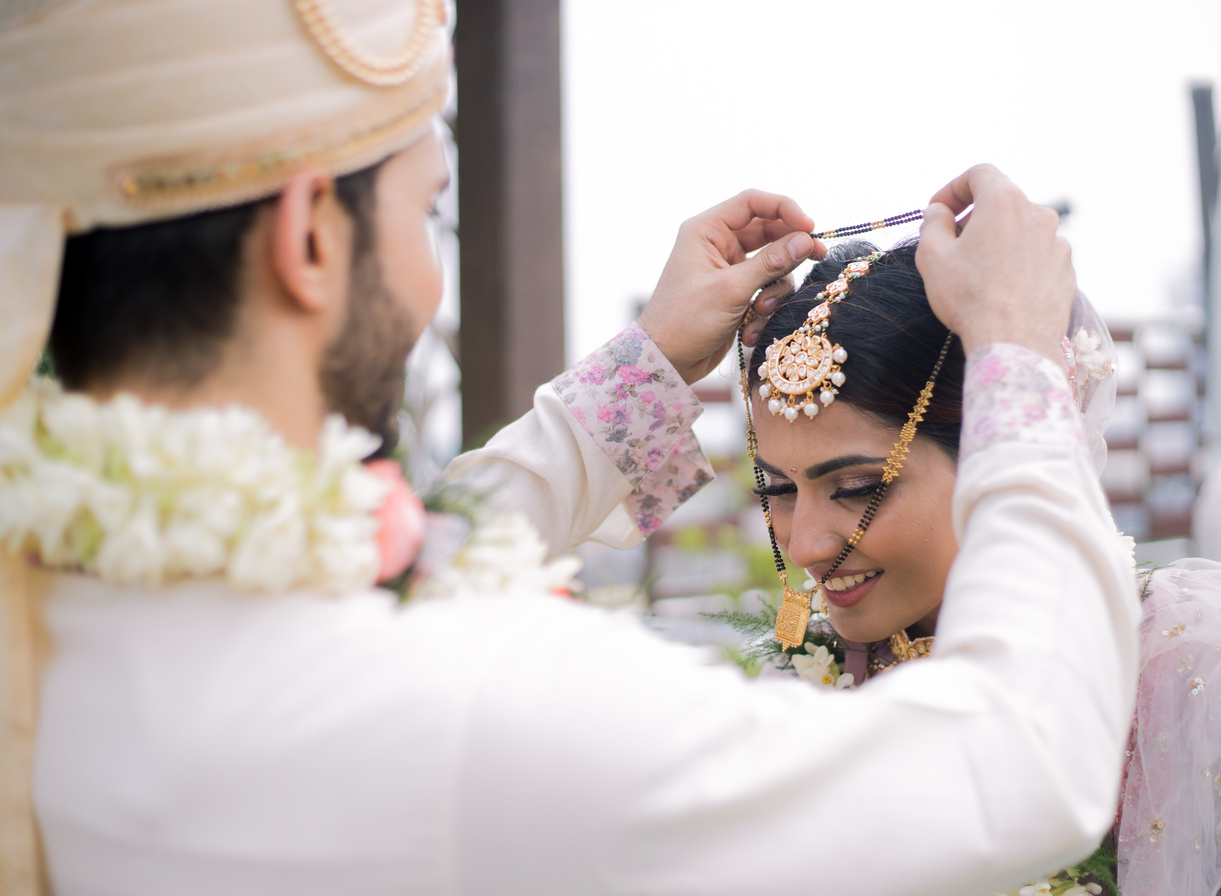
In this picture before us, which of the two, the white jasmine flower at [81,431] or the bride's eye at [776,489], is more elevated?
the white jasmine flower at [81,431]

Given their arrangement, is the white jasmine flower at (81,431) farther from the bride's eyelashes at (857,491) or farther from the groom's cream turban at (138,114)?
the bride's eyelashes at (857,491)

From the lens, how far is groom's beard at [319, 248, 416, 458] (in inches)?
34.7

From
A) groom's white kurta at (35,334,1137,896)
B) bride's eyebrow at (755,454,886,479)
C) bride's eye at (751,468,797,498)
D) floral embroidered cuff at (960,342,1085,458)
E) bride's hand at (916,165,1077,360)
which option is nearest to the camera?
groom's white kurta at (35,334,1137,896)

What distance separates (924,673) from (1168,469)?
8992mm

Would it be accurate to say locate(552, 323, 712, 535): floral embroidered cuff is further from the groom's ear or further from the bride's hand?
the groom's ear

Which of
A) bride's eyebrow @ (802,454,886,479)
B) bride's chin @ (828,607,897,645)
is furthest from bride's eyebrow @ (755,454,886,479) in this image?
bride's chin @ (828,607,897,645)

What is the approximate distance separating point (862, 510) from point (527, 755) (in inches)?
43.3

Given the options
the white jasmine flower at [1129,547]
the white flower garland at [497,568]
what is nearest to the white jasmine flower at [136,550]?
the white flower garland at [497,568]

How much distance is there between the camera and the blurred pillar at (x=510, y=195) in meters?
2.96

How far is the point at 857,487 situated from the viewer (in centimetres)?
166

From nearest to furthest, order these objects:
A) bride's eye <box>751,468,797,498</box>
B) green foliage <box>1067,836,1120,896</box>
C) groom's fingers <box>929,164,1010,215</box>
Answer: groom's fingers <box>929,164,1010,215</box>
green foliage <box>1067,836,1120,896</box>
bride's eye <box>751,468,797,498</box>

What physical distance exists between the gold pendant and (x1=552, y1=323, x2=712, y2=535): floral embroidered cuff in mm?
383

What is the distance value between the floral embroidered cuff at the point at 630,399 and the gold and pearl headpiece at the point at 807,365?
16 cm

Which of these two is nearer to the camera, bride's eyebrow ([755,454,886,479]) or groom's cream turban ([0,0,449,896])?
groom's cream turban ([0,0,449,896])
